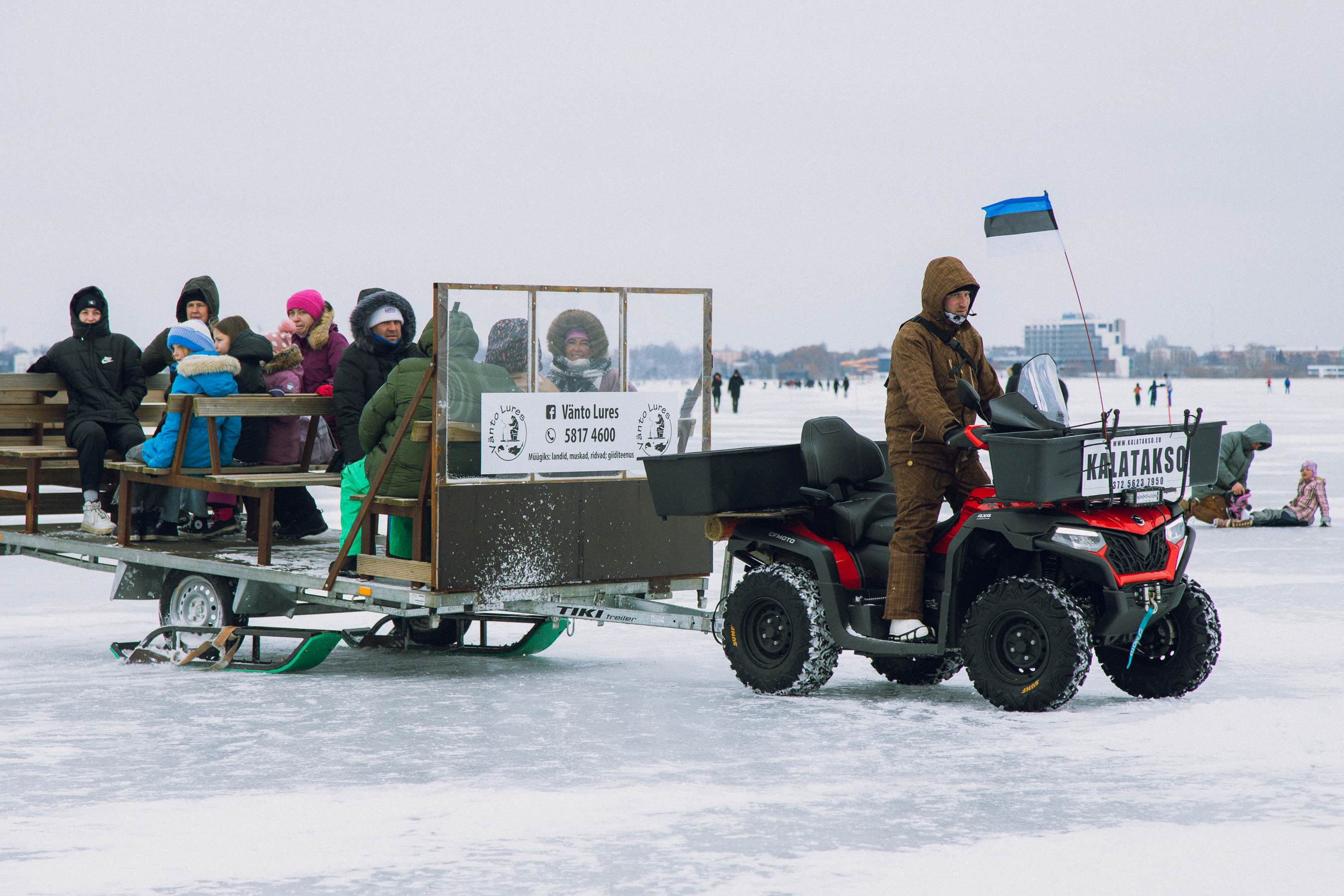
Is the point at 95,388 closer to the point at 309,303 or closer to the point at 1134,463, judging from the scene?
the point at 309,303

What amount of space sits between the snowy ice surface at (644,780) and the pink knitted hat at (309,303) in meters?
2.21

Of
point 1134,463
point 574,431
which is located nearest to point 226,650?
point 574,431

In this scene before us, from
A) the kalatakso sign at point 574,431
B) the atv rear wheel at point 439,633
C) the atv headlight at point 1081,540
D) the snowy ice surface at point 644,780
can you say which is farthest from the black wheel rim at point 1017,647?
the atv rear wheel at point 439,633

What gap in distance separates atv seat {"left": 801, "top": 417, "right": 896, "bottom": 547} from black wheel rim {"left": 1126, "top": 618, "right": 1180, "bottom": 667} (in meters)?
1.17

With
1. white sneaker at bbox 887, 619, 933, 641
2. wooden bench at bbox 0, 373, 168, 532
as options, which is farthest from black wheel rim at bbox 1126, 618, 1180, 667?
wooden bench at bbox 0, 373, 168, 532

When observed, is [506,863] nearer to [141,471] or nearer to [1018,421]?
[1018,421]

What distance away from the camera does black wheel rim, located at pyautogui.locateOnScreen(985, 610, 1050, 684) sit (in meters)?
6.13

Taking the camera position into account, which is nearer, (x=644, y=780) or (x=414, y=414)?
(x=644, y=780)

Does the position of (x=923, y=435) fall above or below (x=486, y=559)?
above

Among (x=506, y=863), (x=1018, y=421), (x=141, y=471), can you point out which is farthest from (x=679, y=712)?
(x=141, y=471)

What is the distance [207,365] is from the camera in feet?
27.3

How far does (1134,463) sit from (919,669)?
5.19 ft

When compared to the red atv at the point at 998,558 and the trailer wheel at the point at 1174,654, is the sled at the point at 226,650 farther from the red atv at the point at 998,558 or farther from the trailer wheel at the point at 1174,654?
the trailer wheel at the point at 1174,654

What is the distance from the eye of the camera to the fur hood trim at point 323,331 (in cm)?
923
